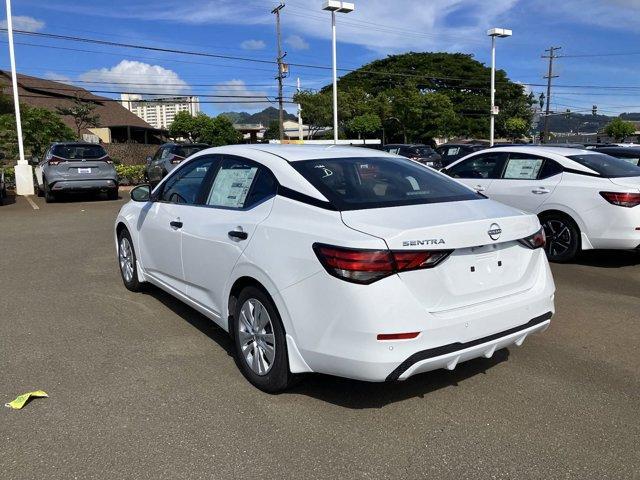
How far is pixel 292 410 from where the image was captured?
353 cm

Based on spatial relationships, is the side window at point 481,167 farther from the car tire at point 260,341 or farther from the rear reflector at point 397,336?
the rear reflector at point 397,336

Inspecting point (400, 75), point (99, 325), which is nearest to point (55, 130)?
point (99, 325)

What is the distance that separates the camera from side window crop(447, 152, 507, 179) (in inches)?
330

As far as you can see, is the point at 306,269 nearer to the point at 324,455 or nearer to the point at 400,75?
the point at 324,455

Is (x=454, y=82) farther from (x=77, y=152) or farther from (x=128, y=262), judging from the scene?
(x=128, y=262)

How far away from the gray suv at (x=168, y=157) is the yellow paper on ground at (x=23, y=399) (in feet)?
48.1

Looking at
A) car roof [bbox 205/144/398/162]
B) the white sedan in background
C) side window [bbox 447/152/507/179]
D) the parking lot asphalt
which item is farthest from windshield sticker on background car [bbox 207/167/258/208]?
side window [bbox 447/152/507/179]

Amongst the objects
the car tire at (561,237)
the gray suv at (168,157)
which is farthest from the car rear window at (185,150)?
the car tire at (561,237)

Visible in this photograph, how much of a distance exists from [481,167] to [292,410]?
6.10m

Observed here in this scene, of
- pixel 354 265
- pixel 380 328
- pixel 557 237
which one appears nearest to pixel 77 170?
pixel 557 237

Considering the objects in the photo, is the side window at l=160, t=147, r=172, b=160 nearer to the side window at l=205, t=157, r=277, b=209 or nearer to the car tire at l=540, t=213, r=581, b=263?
the car tire at l=540, t=213, r=581, b=263

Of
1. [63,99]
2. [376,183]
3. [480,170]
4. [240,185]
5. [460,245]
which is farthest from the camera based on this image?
[63,99]

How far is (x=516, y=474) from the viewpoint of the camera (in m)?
2.87

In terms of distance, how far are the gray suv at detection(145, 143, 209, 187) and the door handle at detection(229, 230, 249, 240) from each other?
47.8 feet
